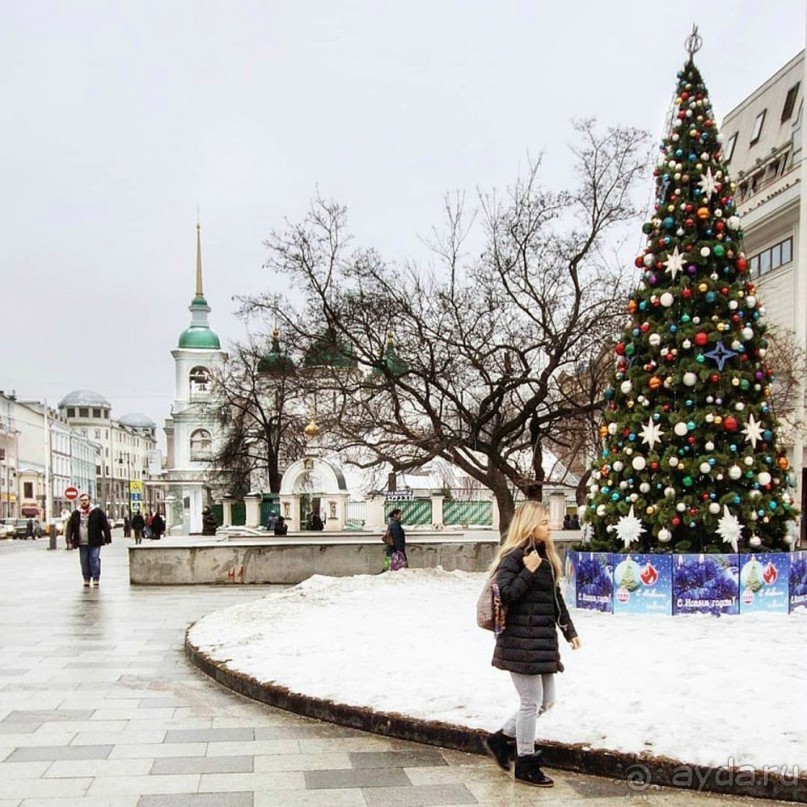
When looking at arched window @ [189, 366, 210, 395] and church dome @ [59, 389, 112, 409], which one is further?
church dome @ [59, 389, 112, 409]

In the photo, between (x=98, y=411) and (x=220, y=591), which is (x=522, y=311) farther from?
(x=98, y=411)

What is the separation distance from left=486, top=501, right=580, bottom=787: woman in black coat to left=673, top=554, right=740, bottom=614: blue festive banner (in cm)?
651

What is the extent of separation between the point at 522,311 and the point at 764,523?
8.51 metres

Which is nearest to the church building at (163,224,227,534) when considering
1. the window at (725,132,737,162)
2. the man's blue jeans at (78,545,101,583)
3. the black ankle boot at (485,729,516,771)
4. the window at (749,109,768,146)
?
the window at (725,132,737,162)

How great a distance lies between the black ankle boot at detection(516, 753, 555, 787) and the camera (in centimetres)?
581

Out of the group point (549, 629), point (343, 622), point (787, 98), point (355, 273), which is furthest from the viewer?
point (787, 98)

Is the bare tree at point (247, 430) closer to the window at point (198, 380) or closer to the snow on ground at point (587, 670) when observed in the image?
the window at point (198, 380)

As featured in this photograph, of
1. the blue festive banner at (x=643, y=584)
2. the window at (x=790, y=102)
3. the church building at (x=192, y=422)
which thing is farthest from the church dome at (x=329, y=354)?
the church building at (x=192, y=422)

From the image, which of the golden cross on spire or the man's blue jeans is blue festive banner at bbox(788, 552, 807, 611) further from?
the man's blue jeans

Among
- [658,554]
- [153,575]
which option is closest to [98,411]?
[153,575]

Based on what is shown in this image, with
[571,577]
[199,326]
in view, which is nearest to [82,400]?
[199,326]

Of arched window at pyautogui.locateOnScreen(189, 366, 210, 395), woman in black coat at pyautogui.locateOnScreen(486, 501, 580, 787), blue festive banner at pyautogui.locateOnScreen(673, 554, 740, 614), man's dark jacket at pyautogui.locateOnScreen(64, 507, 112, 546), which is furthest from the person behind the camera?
arched window at pyautogui.locateOnScreen(189, 366, 210, 395)

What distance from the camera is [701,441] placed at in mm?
12312

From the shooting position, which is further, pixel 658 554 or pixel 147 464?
pixel 147 464
